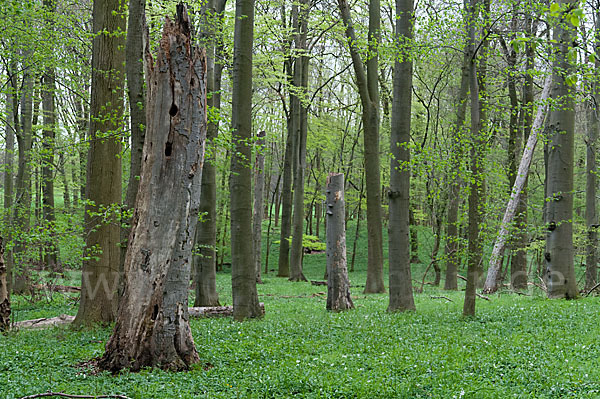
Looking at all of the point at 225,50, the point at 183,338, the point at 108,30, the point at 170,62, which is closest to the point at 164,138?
the point at 170,62

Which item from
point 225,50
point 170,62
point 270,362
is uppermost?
point 225,50

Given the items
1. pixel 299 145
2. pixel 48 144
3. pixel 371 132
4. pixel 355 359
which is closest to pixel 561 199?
pixel 371 132

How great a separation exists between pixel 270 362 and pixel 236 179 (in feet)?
15.4

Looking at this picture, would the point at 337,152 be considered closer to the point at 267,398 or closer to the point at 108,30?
the point at 108,30

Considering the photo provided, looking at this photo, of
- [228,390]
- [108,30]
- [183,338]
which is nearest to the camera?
[228,390]

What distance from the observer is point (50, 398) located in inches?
185

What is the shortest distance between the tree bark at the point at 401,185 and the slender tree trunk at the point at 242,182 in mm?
3308

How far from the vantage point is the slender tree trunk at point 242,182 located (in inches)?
399

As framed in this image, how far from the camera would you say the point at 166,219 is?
20.3ft

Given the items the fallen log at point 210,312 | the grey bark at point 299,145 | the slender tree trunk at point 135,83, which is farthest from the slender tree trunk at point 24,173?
the grey bark at point 299,145

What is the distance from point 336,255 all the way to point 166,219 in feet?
22.6

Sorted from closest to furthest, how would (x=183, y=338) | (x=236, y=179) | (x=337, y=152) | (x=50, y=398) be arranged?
(x=50, y=398), (x=183, y=338), (x=236, y=179), (x=337, y=152)

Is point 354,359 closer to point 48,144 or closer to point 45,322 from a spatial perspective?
point 45,322

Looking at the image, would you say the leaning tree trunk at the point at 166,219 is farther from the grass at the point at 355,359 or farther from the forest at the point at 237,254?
the grass at the point at 355,359
